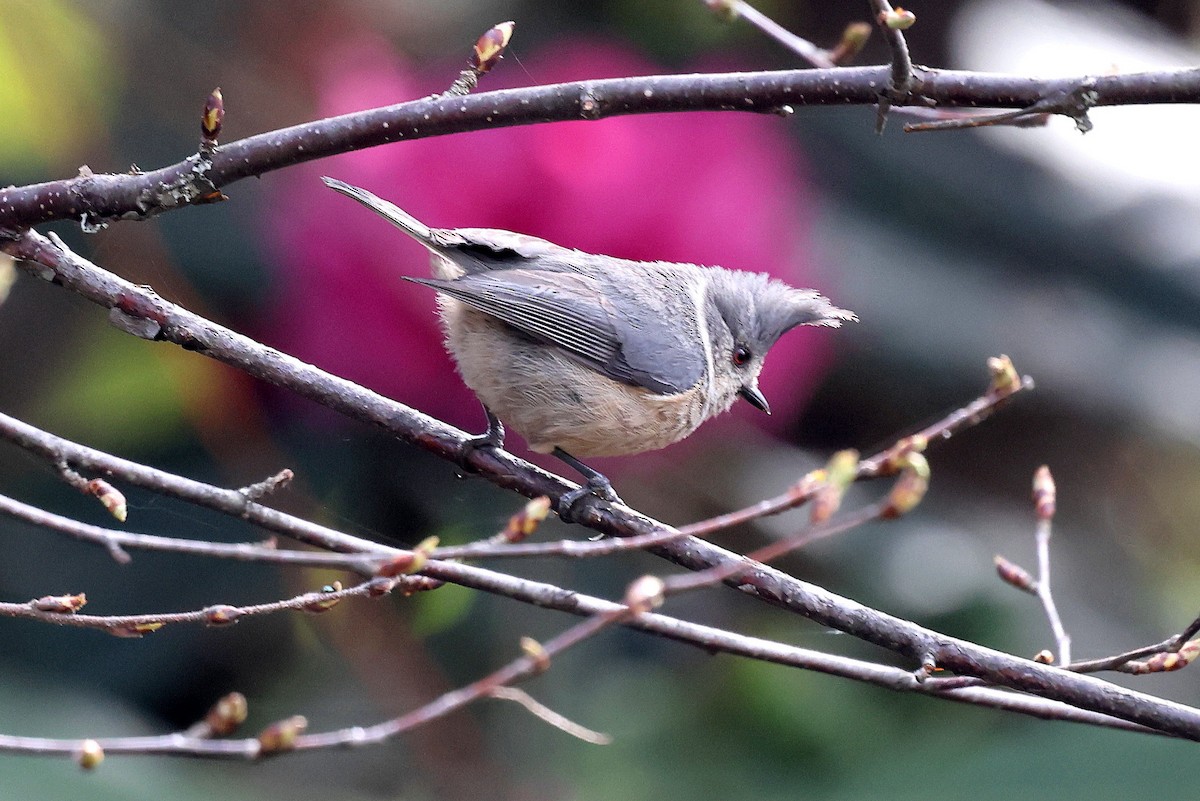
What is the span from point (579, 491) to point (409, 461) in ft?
2.08

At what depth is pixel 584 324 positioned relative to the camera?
2.31 m

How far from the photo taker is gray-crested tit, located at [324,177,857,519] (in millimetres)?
2215

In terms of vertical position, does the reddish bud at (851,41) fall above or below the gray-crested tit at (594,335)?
above

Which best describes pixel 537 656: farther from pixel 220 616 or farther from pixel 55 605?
pixel 55 605

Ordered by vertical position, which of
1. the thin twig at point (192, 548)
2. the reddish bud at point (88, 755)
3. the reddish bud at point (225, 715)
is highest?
the thin twig at point (192, 548)

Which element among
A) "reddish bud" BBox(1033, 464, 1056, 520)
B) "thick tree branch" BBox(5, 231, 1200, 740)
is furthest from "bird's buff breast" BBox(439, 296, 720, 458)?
"reddish bud" BBox(1033, 464, 1056, 520)

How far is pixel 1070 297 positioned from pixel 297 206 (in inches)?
85.6

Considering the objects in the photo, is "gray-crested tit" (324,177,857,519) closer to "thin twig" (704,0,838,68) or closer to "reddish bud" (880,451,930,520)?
"thin twig" (704,0,838,68)

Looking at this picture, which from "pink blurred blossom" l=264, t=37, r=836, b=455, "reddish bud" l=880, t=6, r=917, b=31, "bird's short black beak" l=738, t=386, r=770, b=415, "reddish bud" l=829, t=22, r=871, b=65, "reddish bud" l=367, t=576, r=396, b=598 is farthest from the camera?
"bird's short black beak" l=738, t=386, r=770, b=415

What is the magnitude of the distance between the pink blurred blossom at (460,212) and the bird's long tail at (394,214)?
10cm

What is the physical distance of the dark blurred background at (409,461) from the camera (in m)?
2.34

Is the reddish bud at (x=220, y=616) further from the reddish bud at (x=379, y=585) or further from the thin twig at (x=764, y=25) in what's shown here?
the thin twig at (x=764, y=25)

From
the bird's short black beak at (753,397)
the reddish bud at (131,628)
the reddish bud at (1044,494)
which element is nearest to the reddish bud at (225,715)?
the reddish bud at (131,628)

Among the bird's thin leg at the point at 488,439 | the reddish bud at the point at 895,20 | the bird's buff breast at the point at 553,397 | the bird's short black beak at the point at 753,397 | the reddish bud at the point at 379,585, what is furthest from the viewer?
the bird's short black beak at the point at 753,397
